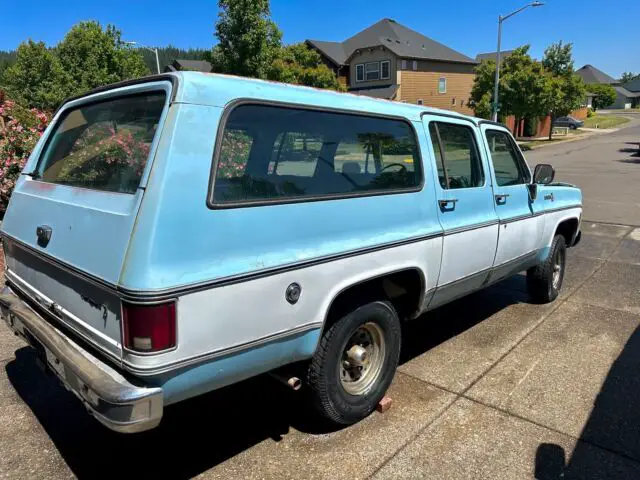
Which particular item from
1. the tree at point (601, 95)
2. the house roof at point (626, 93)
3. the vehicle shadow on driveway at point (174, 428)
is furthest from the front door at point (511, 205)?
the house roof at point (626, 93)

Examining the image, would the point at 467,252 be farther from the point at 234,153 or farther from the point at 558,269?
the point at 558,269

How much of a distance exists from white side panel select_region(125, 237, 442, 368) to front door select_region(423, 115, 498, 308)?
735mm

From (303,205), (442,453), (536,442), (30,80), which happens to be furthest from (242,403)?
(30,80)

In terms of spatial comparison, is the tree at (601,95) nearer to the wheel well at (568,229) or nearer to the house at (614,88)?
the house at (614,88)

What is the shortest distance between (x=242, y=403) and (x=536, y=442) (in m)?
1.93

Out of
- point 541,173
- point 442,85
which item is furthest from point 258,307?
point 442,85

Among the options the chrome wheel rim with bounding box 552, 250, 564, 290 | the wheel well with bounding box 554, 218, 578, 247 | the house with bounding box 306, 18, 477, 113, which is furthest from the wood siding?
the chrome wheel rim with bounding box 552, 250, 564, 290

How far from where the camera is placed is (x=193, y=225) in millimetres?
2148

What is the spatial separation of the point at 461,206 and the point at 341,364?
1.50m

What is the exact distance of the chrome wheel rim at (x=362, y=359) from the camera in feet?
10.3

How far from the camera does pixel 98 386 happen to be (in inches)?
84.1

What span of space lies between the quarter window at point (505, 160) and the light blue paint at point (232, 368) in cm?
251

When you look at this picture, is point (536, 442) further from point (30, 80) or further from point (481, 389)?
point (30, 80)

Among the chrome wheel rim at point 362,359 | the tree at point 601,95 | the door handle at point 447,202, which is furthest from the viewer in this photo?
the tree at point 601,95
